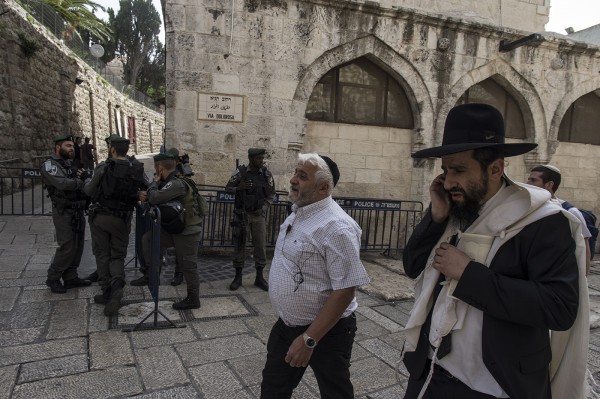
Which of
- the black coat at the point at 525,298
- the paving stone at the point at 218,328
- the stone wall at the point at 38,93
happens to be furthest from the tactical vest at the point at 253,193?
the stone wall at the point at 38,93

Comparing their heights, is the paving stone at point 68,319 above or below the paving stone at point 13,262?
below

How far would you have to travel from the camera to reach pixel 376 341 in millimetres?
3943

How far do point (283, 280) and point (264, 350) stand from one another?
5.92ft

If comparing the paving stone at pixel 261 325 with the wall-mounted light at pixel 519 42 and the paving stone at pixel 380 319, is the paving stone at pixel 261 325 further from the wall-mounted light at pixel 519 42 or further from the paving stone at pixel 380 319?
the wall-mounted light at pixel 519 42

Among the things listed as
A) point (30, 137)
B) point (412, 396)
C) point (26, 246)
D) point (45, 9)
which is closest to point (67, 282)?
point (26, 246)

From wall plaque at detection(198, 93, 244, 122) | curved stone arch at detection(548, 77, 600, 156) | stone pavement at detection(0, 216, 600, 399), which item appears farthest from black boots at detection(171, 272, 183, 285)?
curved stone arch at detection(548, 77, 600, 156)

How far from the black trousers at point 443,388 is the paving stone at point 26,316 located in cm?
375

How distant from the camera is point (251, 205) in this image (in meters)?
→ 5.31

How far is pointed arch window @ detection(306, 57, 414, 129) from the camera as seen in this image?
25.0 feet

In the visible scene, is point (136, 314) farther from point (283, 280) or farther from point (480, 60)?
point (480, 60)

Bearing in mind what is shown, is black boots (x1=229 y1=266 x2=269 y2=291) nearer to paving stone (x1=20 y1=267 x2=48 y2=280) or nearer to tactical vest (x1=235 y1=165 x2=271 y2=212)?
tactical vest (x1=235 y1=165 x2=271 y2=212)

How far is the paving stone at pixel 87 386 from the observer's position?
276cm

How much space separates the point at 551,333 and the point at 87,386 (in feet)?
9.87

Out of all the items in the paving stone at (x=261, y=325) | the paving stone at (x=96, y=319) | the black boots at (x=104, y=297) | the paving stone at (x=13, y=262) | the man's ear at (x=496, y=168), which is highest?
the man's ear at (x=496, y=168)
